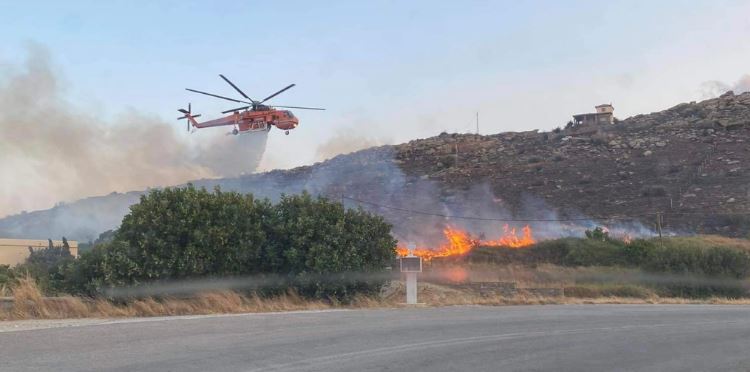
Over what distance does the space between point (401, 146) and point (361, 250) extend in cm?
6676

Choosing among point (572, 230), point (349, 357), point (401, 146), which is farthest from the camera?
point (401, 146)

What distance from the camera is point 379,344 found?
11.2 metres

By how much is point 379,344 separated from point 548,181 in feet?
183

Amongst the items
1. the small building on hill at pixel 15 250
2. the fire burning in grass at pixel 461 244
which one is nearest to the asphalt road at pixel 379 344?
the fire burning in grass at pixel 461 244

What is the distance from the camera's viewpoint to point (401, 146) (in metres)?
87.8

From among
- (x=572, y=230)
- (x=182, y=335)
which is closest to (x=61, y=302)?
(x=182, y=335)

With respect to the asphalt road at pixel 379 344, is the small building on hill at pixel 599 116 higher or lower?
higher

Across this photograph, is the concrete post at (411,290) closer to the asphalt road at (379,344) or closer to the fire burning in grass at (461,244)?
the asphalt road at (379,344)

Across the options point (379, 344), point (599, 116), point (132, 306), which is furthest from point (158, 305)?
point (599, 116)

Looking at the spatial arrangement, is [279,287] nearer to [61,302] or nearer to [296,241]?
[296,241]

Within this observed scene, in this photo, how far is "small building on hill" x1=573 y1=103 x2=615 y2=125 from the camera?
289ft

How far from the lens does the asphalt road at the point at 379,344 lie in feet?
30.7

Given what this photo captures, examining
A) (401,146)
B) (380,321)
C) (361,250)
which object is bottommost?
(380,321)

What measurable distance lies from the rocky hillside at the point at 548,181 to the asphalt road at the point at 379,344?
35.7 metres
